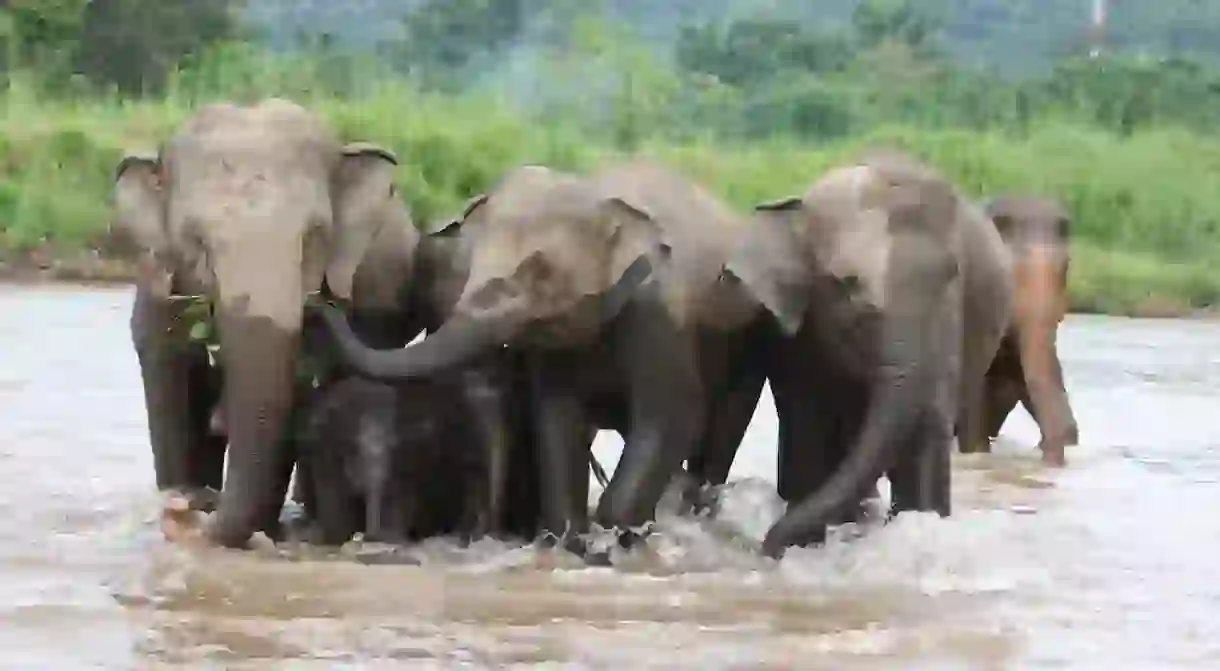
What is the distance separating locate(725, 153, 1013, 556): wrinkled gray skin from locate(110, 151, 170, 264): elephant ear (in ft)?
6.59

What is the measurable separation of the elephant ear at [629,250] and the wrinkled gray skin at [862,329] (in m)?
0.30

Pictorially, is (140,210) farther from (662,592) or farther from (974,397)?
(974,397)

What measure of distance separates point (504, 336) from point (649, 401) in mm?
593

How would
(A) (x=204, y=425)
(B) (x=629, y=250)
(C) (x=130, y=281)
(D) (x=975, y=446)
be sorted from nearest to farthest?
(B) (x=629, y=250) → (A) (x=204, y=425) → (D) (x=975, y=446) → (C) (x=130, y=281)

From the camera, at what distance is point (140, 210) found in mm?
8633

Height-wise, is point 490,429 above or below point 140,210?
below

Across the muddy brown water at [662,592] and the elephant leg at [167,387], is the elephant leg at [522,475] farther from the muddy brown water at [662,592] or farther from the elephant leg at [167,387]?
the elephant leg at [167,387]

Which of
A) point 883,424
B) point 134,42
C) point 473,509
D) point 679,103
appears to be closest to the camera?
point 883,424

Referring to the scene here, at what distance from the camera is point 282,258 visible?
8.10 metres

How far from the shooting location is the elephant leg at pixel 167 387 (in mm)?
8797

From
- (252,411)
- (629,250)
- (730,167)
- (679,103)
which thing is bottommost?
(679,103)

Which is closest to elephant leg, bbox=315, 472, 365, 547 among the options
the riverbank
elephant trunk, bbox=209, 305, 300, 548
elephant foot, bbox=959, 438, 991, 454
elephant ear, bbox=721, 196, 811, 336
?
elephant trunk, bbox=209, 305, 300, 548

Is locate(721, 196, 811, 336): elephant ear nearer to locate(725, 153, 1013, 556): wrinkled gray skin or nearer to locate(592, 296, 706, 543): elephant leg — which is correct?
locate(725, 153, 1013, 556): wrinkled gray skin

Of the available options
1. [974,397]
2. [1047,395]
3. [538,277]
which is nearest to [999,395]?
[1047,395]
